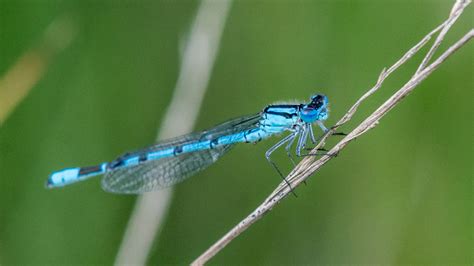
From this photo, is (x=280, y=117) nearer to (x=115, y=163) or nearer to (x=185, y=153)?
(x=185, y=153)

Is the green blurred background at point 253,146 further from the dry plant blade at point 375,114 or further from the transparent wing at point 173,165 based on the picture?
the dry plant blade at point 375,114

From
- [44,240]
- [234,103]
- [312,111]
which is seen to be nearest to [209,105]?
[234,103]

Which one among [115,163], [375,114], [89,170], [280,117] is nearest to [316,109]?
[280,117]

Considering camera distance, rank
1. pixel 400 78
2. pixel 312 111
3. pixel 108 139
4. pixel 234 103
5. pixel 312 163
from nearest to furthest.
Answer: pixel 312 163 < pixel 312 111 < pixel 400 78 < pixel 108 139 < pixel 234 103

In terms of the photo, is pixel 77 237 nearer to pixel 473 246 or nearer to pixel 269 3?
pixel 269 3

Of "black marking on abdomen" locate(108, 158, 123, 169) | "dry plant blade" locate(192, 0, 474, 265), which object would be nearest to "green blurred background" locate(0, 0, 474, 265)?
"black marking on abdomen" locate(108, 158, 123, 169)

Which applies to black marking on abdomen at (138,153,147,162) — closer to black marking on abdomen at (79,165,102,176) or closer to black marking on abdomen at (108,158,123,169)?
black marking on abdomen at (108,158,123,169)
